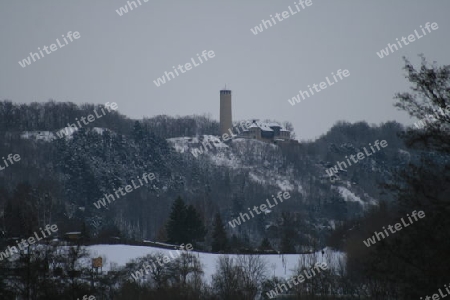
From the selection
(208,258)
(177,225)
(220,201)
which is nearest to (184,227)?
(177,225)

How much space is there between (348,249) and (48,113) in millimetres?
83393

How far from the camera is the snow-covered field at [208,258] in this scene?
38.4 metres

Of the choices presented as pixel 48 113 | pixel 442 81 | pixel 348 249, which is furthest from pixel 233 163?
pixel 442 81

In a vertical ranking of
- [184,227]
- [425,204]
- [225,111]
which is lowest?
[425,204]

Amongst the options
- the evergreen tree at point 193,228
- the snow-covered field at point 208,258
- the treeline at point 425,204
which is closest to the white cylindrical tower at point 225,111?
the evergreen tree at point 193,228

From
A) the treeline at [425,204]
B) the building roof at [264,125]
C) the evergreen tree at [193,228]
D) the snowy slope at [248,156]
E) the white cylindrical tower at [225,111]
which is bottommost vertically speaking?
the treeline at [425,204]

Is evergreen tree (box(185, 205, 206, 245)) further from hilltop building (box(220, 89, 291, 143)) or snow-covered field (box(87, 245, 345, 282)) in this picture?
hilltop building (box(220, 89, 291, 143))

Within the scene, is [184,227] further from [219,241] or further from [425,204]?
[425,204]

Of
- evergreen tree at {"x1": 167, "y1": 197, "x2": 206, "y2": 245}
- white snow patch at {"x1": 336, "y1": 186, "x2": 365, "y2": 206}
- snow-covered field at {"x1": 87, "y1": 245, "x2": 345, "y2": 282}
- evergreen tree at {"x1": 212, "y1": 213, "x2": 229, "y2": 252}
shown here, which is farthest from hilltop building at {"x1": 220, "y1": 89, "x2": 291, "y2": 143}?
snow-covered field at {"x1": 87, "y1": 245, "x2": 345, "y2": 282}

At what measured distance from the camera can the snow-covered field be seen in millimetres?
38406

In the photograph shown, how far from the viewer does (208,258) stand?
41.7 metres

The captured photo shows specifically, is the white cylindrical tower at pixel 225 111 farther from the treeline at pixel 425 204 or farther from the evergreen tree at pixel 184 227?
the treeline at pixel 425 204

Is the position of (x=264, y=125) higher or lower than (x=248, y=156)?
higher

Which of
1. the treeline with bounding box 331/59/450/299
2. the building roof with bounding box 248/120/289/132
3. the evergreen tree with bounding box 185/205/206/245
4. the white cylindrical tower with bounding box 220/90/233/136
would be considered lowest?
the treeline with bounding box 331/59/450/299
